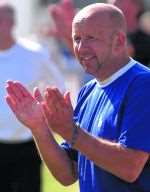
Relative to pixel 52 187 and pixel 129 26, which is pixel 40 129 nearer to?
pixel 129 26

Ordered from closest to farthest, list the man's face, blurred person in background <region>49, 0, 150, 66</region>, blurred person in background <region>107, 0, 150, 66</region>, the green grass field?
the man's face → blurred person in background <region>49, 0, 150, 66</region> → blurred person in background <region>107, 0, 150, 66</region> → the green grass field

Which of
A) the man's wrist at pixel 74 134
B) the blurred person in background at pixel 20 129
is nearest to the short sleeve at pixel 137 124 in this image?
A: the man's wrist at pixel 74 134

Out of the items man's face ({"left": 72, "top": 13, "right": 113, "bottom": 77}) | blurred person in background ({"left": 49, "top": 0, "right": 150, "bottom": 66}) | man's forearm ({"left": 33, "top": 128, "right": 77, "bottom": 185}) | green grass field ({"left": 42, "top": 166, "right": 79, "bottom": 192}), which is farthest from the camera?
green grass field ({"left": 42, "top": 166, "right": 79, "bottom": 192})

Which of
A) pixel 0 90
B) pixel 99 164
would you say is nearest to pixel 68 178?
pixel 99 164

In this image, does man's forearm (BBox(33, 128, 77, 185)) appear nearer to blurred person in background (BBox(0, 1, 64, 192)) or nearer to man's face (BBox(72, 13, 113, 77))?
man's face (BBox(72, 13, 113, 77))

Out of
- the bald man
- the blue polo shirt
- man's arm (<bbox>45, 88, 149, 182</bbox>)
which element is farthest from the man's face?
man's arm (<bbox>45, 88, 149, 182</bbox>)

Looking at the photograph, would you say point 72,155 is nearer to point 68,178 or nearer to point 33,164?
point 68,178

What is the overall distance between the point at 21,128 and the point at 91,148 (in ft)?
10.9

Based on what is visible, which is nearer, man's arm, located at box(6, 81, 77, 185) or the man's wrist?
the man's wrist

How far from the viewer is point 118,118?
4.46 meters

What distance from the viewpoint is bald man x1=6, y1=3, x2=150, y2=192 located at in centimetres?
437

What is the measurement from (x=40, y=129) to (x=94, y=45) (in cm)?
55

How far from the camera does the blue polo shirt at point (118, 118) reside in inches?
173

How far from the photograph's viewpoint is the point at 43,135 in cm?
477
